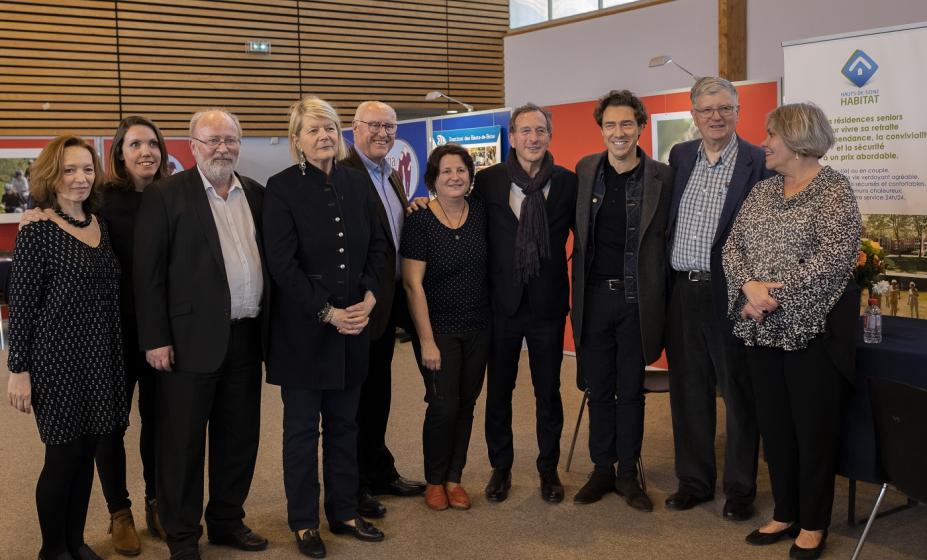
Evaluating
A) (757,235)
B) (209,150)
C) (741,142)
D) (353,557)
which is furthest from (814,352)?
(209,150)

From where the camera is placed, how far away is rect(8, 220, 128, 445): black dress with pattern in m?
2.94

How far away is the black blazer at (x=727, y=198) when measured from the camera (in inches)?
139

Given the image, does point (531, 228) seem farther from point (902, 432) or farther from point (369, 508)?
point (902, 432)

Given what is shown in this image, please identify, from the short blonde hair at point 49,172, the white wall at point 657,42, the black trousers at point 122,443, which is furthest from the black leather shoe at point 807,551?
the white wall at point 657,42

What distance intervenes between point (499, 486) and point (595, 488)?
17.5 inches

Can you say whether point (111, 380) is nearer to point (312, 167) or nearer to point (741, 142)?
point (312, 167)

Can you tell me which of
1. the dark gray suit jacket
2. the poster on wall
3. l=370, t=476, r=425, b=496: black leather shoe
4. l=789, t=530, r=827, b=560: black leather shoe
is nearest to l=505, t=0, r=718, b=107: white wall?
the poster on wall

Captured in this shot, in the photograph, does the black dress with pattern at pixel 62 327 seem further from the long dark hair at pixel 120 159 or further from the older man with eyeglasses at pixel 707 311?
the older man with eyeglasses at pixel 707 311

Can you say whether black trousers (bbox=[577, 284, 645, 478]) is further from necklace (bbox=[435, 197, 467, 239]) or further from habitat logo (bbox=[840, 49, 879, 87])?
habitat logo (bbox=[840, 49, 879, 87])

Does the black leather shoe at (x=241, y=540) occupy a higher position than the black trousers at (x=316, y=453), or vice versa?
the black trousers at (x=316, y=453)

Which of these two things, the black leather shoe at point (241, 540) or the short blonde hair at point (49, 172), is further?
the black leather shoe at point (241, 540)

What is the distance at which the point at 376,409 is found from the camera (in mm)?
3947

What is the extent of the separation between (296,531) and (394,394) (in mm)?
2689

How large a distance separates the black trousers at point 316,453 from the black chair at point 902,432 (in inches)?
77.1
